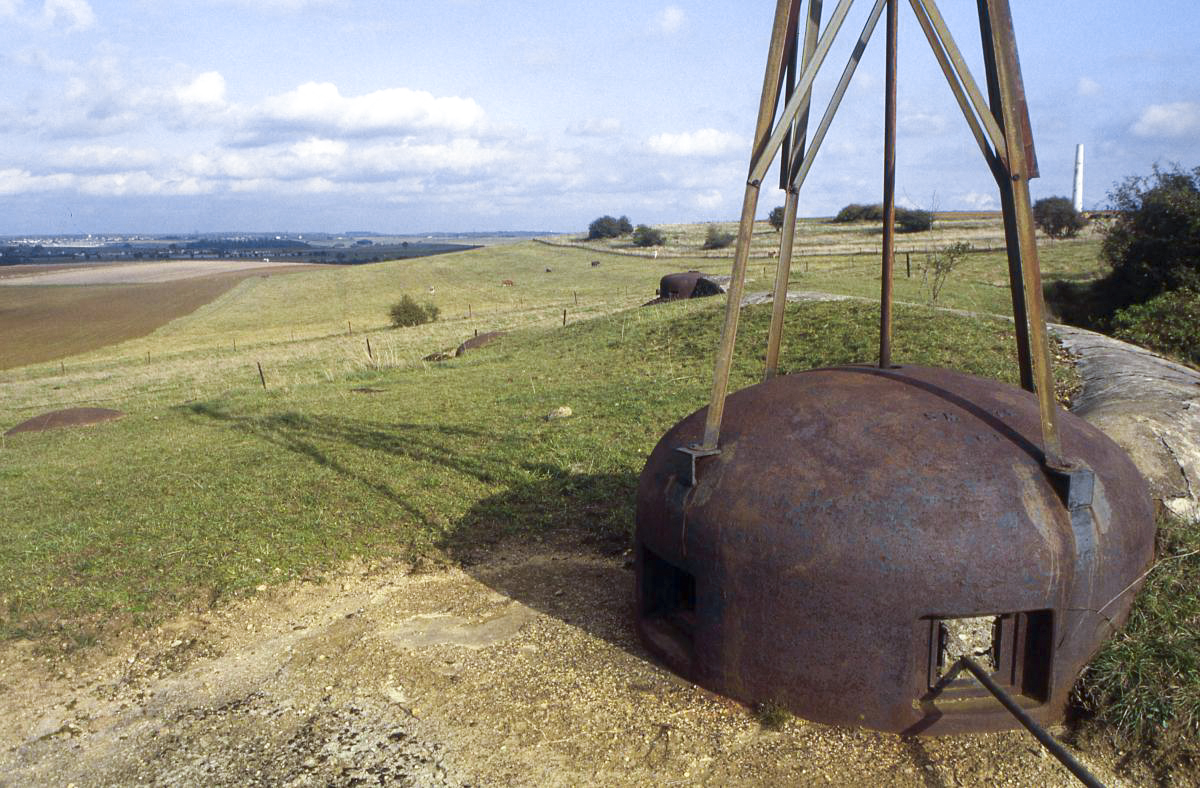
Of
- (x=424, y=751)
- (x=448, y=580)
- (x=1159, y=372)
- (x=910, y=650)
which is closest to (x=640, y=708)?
(x=424, y=751)

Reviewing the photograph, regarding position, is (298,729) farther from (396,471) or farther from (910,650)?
(396,471)

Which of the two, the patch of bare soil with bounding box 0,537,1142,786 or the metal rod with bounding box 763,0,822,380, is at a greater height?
the metal rod with bounding box 763,0,822,380

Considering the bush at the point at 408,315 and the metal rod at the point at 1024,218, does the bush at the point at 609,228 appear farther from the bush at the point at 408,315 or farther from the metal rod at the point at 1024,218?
the metal rod at the point at 1024,218

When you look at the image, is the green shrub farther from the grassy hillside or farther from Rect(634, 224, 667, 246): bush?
Rect(634, 224, 667, 246): bush

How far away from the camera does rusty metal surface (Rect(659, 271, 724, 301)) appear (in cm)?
2860

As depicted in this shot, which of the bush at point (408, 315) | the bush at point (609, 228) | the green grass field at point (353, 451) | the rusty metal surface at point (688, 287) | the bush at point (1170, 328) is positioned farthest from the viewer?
the bush at point (609, 228)

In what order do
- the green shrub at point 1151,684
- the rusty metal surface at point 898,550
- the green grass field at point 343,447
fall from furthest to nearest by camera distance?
the green grass field at point 343,447, the green shrub at point 1151,684, the rusty metal surface at point 898,550

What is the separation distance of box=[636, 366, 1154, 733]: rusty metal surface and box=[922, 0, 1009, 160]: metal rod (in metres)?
1.45

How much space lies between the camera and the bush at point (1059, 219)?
196 feet

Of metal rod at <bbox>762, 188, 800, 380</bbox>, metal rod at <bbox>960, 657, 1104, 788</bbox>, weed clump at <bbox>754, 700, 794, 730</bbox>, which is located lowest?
weed clump at <bbox>754, 700, 794, 730</bbox>

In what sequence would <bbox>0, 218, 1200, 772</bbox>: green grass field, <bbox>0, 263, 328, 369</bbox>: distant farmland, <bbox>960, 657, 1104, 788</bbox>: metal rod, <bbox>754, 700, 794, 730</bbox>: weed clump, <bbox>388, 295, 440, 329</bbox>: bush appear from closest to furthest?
<bbox>960, 657, 1104, 788</bbox>: metal rod, <bbox>754, 700, 794, 730</bbox>: weed clump, <bbox>0, 218, 1200, 772</bbox>: green grass field, <bbox>388, 295, 440, 329</bbox>: bush, <bbox>0, 263, 328, 369</bbox>: distant farmland

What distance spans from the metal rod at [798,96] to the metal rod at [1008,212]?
0.84 meters

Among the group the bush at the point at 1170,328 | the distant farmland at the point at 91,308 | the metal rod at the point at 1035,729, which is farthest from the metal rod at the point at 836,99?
the distant farmland at the point at 91,308

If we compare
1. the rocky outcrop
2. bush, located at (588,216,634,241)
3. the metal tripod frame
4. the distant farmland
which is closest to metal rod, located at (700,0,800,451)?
the metal tripod frame
